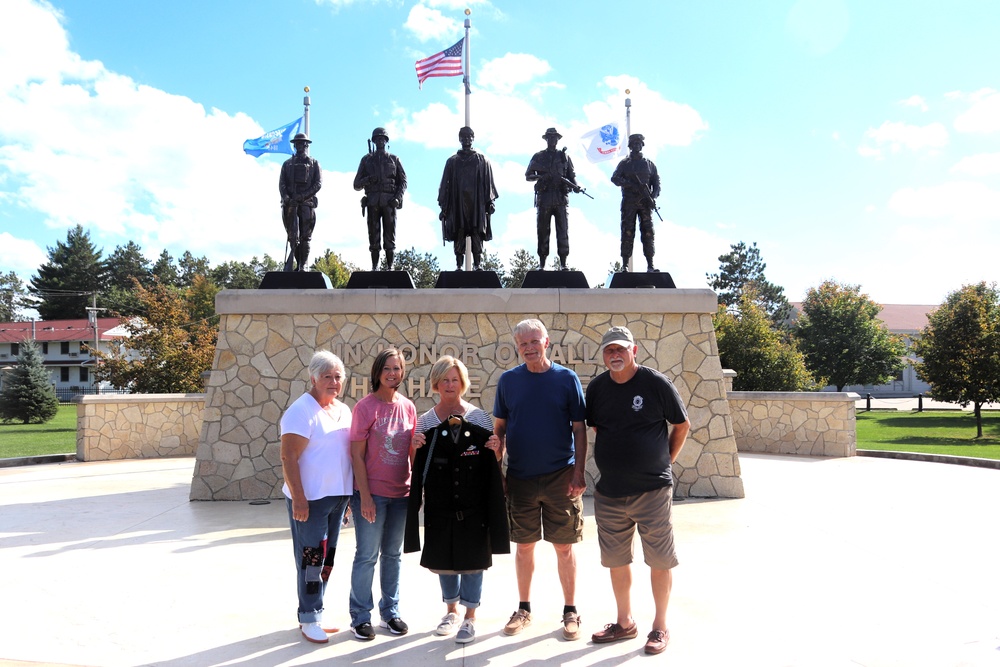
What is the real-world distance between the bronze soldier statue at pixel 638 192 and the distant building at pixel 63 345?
46.5 metres

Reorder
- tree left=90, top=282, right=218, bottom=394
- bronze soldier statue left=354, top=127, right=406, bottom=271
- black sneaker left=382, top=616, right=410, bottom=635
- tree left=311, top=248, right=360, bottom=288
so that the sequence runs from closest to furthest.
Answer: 1. black sneaker left=382, top=616, right=410, bottom=635
2. bronze soldier statue left=354, top=127, right=406, bottom=271
3. tree left=90, top=282, right=218, bottom=394
4. tree left=311, top=248, right=360, bottom=288

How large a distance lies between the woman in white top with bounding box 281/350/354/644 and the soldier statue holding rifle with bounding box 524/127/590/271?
5.28 m

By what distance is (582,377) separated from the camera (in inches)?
320

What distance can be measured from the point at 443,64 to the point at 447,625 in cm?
1099

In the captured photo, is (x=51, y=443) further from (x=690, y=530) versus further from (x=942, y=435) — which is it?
(x=942, y=435)

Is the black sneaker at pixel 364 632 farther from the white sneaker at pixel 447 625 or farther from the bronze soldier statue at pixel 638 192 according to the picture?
the bronze soldier statue at pixel 638 192

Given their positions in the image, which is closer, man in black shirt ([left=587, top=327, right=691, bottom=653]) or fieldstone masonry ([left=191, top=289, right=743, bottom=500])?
man in black shirt ([left=587, top=327, right=691, bottom=653])

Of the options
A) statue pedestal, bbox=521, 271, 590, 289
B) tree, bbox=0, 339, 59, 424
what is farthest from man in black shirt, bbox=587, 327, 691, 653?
tree, bbox=0, 339, 59, 424

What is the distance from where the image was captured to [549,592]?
177 inches

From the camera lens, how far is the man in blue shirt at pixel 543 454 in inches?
145

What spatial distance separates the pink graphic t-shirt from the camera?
145 inches

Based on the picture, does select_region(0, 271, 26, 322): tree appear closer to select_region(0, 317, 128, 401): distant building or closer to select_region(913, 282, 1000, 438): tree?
select_region(0, 317, 128, 401): distant building

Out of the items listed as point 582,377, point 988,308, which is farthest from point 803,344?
point 582,377

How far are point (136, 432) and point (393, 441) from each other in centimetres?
1119
